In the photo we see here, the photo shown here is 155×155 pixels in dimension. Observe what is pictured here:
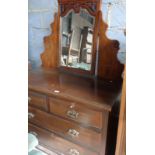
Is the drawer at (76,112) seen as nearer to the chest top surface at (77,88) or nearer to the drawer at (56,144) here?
the chest top surface at (77,88)

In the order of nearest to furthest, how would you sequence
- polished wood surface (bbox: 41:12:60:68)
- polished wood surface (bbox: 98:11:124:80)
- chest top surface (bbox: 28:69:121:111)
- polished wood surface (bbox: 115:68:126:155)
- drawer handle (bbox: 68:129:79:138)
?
polished wood surface (bbox: 115:68:126:155), chest top surface (bbox: 28:69:121:111), drawer handle (bbox: 68:129:79:138), polished wood surface (bbox: 98:11:124:80), polished wood surface (bbox: 41:12:60:68)

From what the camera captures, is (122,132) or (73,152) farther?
(73,152)

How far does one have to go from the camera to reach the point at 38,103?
4.03 ft

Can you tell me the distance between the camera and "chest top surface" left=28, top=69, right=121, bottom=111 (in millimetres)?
964

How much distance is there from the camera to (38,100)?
1215mm

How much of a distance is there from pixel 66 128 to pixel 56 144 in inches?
→ 8.7

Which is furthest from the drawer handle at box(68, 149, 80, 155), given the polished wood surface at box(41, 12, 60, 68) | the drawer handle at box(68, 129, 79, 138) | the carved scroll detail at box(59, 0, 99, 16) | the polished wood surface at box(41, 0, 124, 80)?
the carved scroll detail at box(59, 0, 99, 16)

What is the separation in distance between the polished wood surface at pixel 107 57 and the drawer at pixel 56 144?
0.63 meters

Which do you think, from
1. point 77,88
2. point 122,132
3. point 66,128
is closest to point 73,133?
point 66,128

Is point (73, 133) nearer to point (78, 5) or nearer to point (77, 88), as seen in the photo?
point (77, 88)

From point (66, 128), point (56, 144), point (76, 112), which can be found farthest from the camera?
point (56, 144)

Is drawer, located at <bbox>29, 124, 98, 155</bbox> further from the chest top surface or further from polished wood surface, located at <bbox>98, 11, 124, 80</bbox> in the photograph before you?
polished wood surface, located at <bbox>98, 11, 124, 80</bbox>
